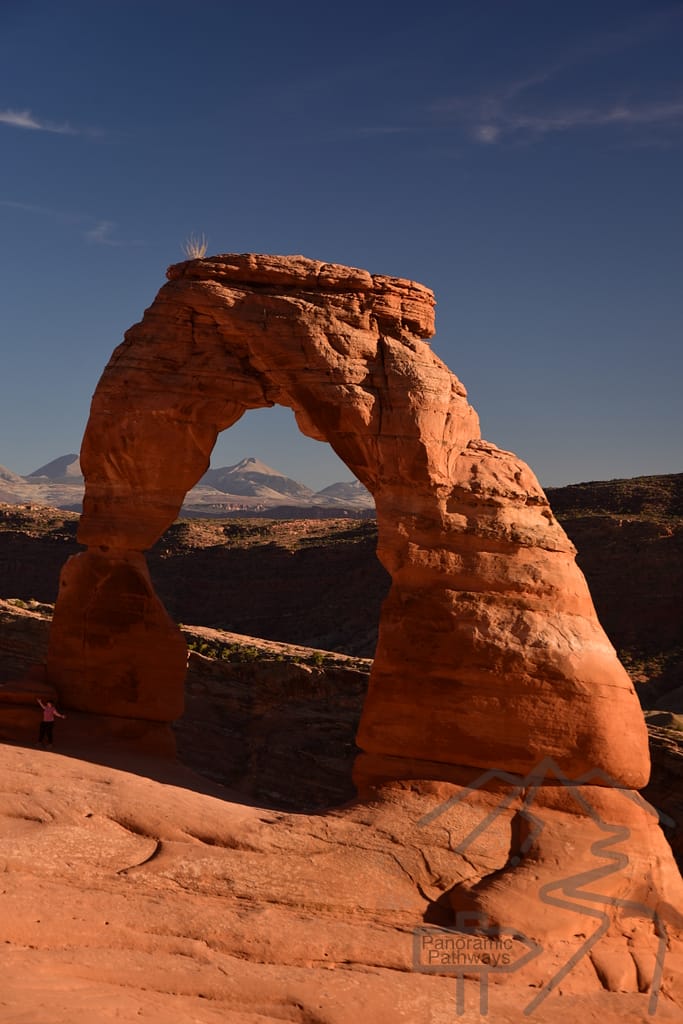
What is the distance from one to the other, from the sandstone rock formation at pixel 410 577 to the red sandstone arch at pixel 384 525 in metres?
0.03

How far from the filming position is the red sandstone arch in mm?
13039

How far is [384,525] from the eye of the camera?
45.8ft

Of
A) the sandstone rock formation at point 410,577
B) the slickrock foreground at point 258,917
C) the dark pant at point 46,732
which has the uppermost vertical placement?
the sandstone rock formation at point 410,577

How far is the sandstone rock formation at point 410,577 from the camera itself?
496 inches

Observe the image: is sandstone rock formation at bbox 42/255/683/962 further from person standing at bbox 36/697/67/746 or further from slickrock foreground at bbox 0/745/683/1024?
person standing at bbox 36/697/67/746

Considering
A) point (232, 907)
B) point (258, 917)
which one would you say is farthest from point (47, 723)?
point (258, 917)

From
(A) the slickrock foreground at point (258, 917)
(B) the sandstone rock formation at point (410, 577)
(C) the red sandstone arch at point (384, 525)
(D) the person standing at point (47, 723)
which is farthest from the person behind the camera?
(D) the person standing at point (47, 723)

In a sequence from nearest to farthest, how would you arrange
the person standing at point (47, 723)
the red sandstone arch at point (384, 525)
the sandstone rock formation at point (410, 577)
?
the sandstone rock formation at point (410, 577)
the red sandstone arch at point (384, 525)
the person standing at point (47, 723)

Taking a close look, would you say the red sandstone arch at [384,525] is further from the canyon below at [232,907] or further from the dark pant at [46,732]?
the dark pant at [46,732]

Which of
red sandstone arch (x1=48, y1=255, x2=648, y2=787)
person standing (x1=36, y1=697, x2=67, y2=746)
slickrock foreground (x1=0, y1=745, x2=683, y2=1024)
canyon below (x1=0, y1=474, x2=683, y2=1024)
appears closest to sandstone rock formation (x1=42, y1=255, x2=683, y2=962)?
red sandstone arch (x1=48, y1=255, x2=648, y2=787)

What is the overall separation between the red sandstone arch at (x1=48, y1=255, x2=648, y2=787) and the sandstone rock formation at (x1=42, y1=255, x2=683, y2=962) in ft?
0.09

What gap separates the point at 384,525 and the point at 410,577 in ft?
2.64

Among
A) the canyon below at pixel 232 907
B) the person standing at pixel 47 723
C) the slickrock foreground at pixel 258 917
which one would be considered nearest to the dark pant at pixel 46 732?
the person standing at pixel 47 723

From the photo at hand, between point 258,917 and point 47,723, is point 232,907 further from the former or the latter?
point 47,723
